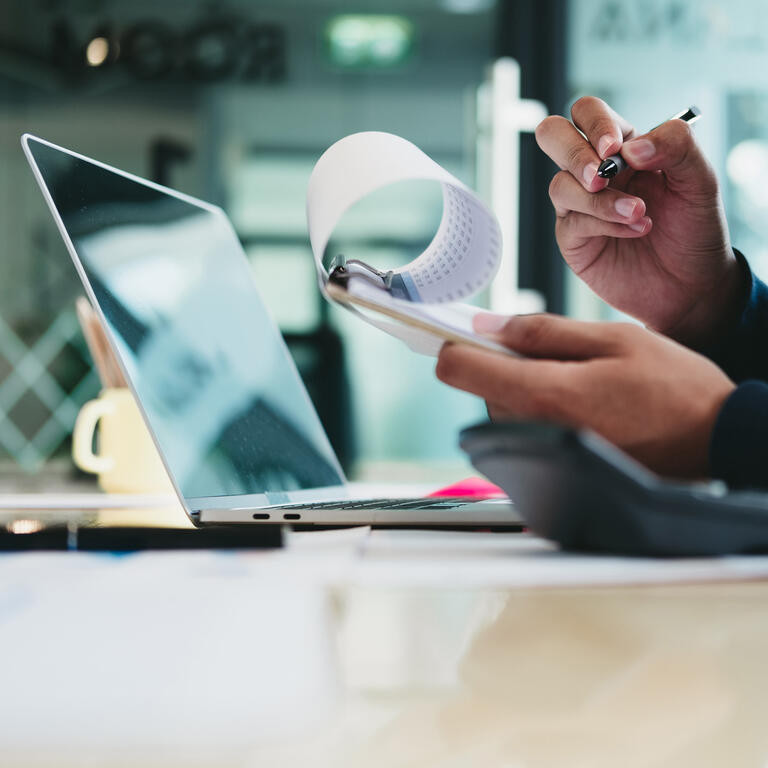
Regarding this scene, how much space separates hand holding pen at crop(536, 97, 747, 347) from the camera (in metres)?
0.50

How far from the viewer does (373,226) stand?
7.69 feet

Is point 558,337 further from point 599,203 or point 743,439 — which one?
point 599,203

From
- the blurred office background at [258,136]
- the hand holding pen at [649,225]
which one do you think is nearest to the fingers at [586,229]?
the hand holding pen at [649,225]

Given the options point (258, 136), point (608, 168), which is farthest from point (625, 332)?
point (258, 136)

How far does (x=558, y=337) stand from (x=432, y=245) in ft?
0.52

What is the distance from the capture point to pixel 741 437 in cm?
24

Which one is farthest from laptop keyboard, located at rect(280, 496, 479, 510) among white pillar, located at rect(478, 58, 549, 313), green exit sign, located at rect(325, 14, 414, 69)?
green exit sign, located at rect(325, 14, 414, 69)

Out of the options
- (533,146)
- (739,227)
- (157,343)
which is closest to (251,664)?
(157,343)

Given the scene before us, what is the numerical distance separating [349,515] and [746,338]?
0.93ft

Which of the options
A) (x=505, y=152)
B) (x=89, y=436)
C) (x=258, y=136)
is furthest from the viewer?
(x=258, y=136)

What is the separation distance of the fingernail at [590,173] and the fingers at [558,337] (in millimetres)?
250

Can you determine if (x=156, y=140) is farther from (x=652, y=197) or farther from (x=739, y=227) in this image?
(x=652, y=197)

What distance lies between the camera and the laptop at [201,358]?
1.27ft

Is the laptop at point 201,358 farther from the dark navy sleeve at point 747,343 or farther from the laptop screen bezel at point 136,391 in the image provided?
the dark navy sleeve at point 747,343
